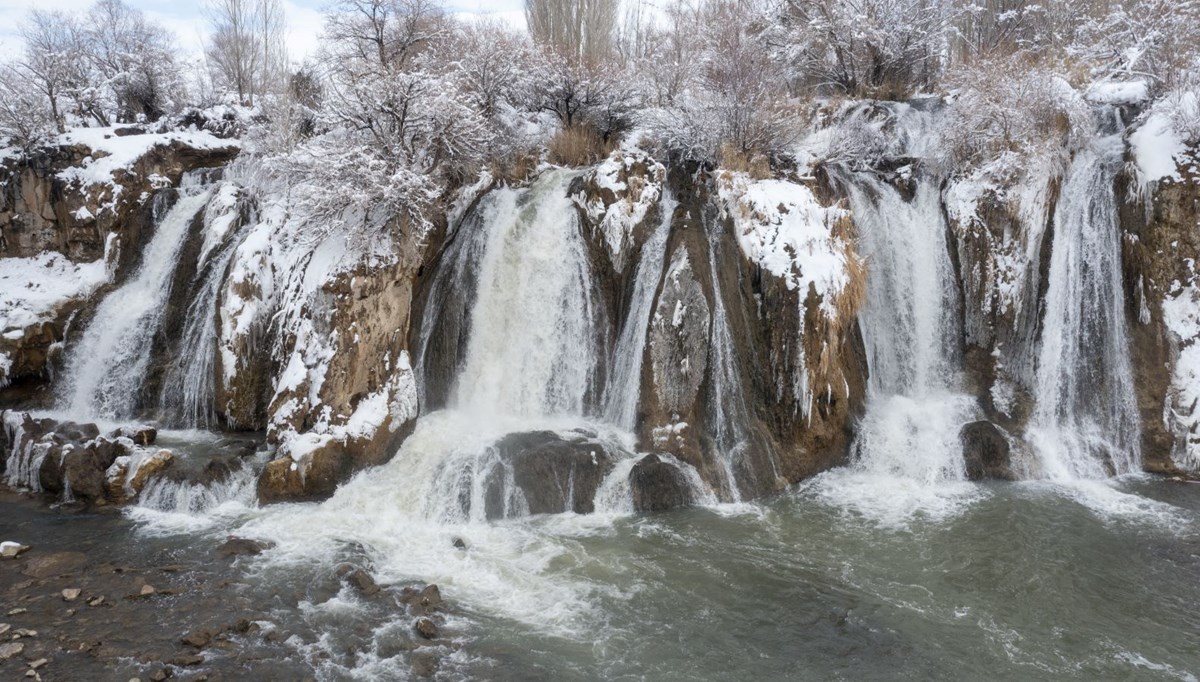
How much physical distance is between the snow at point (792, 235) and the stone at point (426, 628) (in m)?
8.12

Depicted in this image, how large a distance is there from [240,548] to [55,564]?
7.36ft

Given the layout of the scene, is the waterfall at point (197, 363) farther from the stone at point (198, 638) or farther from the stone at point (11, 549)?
the stone at point (198, 638)

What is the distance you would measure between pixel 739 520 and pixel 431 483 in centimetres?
485

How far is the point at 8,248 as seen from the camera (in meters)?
17.3

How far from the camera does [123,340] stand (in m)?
14.6

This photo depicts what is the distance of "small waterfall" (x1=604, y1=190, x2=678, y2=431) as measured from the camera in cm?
1246

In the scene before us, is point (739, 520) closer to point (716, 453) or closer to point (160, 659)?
point (716, 453)

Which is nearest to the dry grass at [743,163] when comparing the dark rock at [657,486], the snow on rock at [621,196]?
the snow on rock at [621,196]

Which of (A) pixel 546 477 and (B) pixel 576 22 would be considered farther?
(B) pixel 576 22

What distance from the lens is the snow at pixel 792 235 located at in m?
12.3

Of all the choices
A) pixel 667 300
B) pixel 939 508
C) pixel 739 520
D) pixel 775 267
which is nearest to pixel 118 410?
pixel 667 300

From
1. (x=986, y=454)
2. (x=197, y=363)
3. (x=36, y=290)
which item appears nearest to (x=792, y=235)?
(x=986, y=454)

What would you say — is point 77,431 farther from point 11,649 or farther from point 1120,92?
point 1120,92

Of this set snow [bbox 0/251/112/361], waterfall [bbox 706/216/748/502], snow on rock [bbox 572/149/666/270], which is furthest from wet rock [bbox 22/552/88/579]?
snow on rock [bbox 572/149/666/270]
